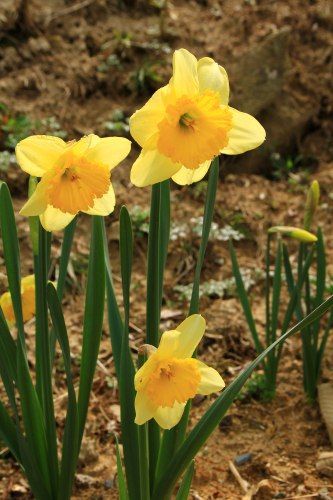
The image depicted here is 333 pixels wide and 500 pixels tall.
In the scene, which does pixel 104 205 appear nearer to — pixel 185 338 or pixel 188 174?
pixel 188 174

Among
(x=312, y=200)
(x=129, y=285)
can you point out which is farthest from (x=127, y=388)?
(x=312, y=200)

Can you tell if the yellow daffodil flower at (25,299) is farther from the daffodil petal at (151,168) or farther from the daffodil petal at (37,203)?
the daffodil petal at (151,168)

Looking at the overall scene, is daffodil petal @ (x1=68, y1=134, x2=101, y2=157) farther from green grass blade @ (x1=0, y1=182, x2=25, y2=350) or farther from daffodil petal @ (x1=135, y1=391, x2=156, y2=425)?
daffodil petal @ (x1=135, y1=391, x2=156, y2=425)

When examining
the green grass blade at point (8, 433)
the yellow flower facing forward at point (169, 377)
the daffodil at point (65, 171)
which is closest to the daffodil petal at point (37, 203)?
the daffodil at point (65, 171)

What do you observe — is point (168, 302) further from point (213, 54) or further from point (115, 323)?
point (213, 54)

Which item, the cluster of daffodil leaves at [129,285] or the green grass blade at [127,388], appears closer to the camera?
the cluster of daffodil leaves at [129,285]

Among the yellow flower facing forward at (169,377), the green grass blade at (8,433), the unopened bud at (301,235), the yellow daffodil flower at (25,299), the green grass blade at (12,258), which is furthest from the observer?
the unopened bud at (301,235)
